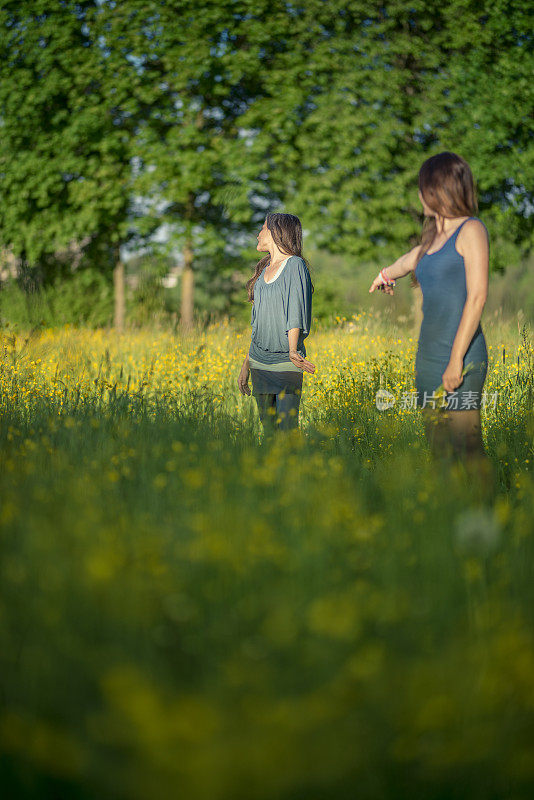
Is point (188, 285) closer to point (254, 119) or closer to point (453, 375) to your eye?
point (254, 119)

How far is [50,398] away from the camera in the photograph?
5.03 metres

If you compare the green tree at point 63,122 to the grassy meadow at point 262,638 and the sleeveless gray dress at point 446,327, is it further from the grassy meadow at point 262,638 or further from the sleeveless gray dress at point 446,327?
the grassy meadow at point 262,638

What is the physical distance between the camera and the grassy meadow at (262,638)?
4.41 ft

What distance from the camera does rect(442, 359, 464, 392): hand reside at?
2.93 m

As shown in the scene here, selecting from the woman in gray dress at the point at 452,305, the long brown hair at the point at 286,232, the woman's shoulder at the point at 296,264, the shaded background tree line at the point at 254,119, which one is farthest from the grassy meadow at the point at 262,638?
the shaded background tree line at the point at 254,119

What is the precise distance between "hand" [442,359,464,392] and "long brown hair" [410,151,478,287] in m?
0.66

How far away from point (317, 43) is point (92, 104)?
11.9 feet

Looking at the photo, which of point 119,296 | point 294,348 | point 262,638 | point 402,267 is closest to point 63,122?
point 119,296

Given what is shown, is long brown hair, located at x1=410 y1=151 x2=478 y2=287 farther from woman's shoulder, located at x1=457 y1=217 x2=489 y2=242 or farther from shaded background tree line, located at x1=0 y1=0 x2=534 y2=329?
shaded background tree line, located at x1=0 y1=0 x2=534 y2=329

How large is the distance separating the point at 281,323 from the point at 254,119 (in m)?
7.45

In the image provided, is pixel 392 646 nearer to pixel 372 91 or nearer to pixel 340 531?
pixel 340 531

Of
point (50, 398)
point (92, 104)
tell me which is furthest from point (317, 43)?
point (50, 398)

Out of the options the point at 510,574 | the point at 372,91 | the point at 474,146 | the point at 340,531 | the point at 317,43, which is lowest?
the point at 510,574

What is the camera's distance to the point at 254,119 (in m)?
10.2
